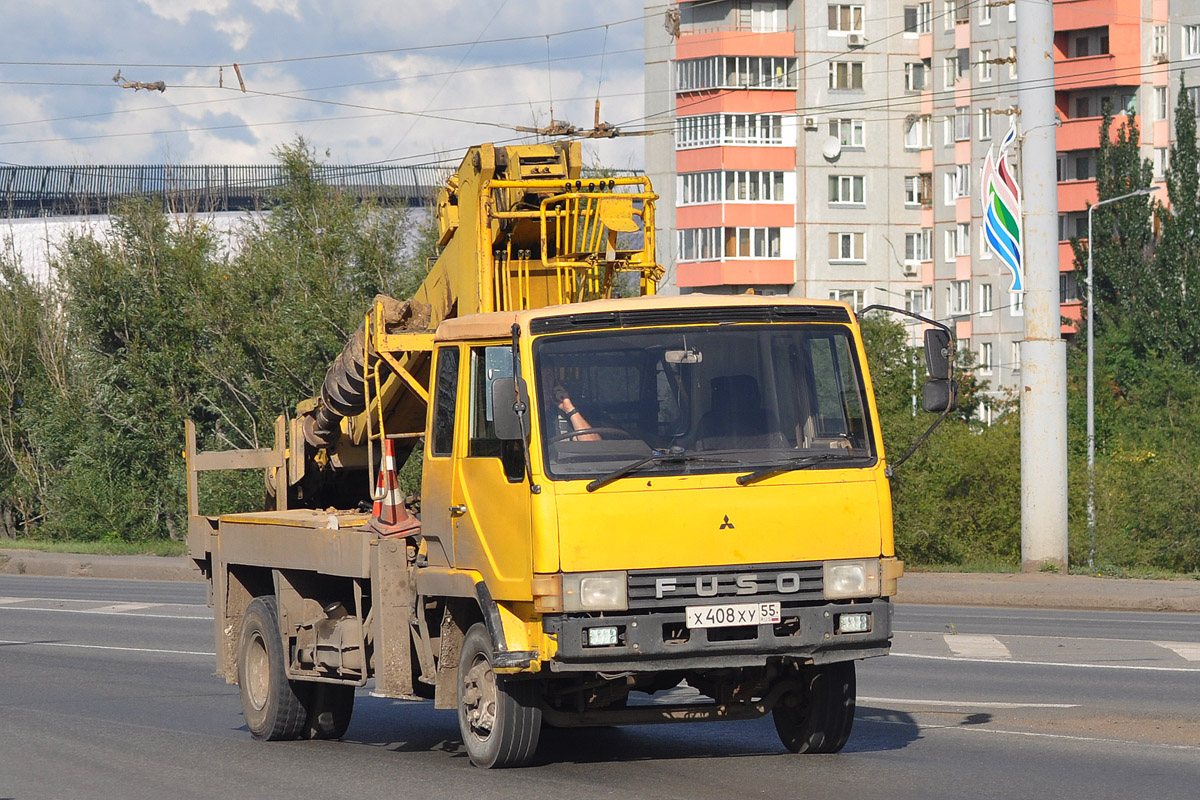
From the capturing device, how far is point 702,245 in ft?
254

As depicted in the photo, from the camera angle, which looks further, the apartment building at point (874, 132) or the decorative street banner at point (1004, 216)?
the apartment building at point (874, 132)

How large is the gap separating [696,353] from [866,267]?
7507 centimetres

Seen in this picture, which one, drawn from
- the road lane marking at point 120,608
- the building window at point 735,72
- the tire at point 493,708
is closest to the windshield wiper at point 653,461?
the tire at point 493,708

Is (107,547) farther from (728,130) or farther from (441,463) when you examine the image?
(728,130)

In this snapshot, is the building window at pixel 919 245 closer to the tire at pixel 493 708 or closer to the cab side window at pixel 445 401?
the cab side window at pixel 445 401

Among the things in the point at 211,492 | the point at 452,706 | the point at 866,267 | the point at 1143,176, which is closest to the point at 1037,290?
the point at 211,492

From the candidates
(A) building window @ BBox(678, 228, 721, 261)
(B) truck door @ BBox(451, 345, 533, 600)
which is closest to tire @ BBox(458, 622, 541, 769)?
(B) truck door @ BBox(451, 345, 533, 600)

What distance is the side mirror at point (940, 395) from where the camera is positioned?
30.5 feet

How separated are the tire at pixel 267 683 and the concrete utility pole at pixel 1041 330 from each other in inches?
658

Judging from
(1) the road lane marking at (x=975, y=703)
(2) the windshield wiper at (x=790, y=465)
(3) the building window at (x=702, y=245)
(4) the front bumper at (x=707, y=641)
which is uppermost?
(3) the building window at (x=702, y=245)

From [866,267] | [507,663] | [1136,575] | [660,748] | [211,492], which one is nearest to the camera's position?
[507,663]

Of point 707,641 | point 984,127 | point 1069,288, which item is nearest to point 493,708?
point 707,641

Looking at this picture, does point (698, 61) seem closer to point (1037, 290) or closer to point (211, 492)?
point (211, 492)

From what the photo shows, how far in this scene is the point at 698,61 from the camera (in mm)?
77812
